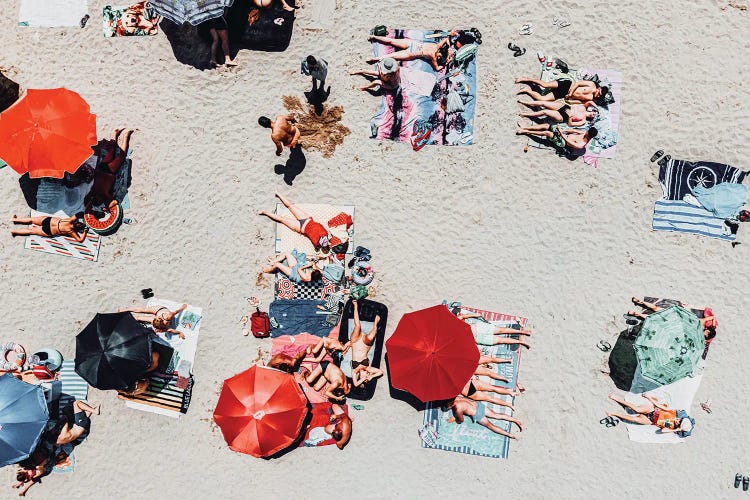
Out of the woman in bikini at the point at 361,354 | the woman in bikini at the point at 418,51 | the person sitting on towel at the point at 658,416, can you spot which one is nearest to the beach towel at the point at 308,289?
the woman in bikini at the point at 361,354

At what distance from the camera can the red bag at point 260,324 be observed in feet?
29.2

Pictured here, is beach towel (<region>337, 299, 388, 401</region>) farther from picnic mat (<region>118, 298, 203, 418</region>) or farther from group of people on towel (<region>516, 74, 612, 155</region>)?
group of people on towel (<region>516, 74, 612, 155</region>)

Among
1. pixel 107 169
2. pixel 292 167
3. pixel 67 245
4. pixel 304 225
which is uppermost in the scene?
pixel 292 167

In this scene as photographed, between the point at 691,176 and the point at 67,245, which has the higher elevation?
the point at 691,176

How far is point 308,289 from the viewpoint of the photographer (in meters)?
9.00

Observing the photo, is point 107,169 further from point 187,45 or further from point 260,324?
point 260,324

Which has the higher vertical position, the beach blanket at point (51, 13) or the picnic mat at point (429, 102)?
the beach blanket at point (51, 13)

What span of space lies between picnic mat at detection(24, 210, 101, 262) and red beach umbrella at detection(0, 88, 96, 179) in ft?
4.02

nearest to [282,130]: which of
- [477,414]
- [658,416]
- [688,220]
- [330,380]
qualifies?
[330,380]

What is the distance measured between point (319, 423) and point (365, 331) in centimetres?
171

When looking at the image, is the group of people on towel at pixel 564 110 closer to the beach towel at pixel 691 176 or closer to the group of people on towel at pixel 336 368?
the beach towel at pixel 691 176

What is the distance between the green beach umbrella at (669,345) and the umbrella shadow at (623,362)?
75 cm

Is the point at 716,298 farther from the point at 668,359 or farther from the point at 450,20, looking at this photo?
the point at 450,20

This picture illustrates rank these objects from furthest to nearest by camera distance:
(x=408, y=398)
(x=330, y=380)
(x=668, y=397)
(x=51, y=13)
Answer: (x=51, y=13)
(x=408, y=398)
(x=668, y=397)
(x=330, y=380)
